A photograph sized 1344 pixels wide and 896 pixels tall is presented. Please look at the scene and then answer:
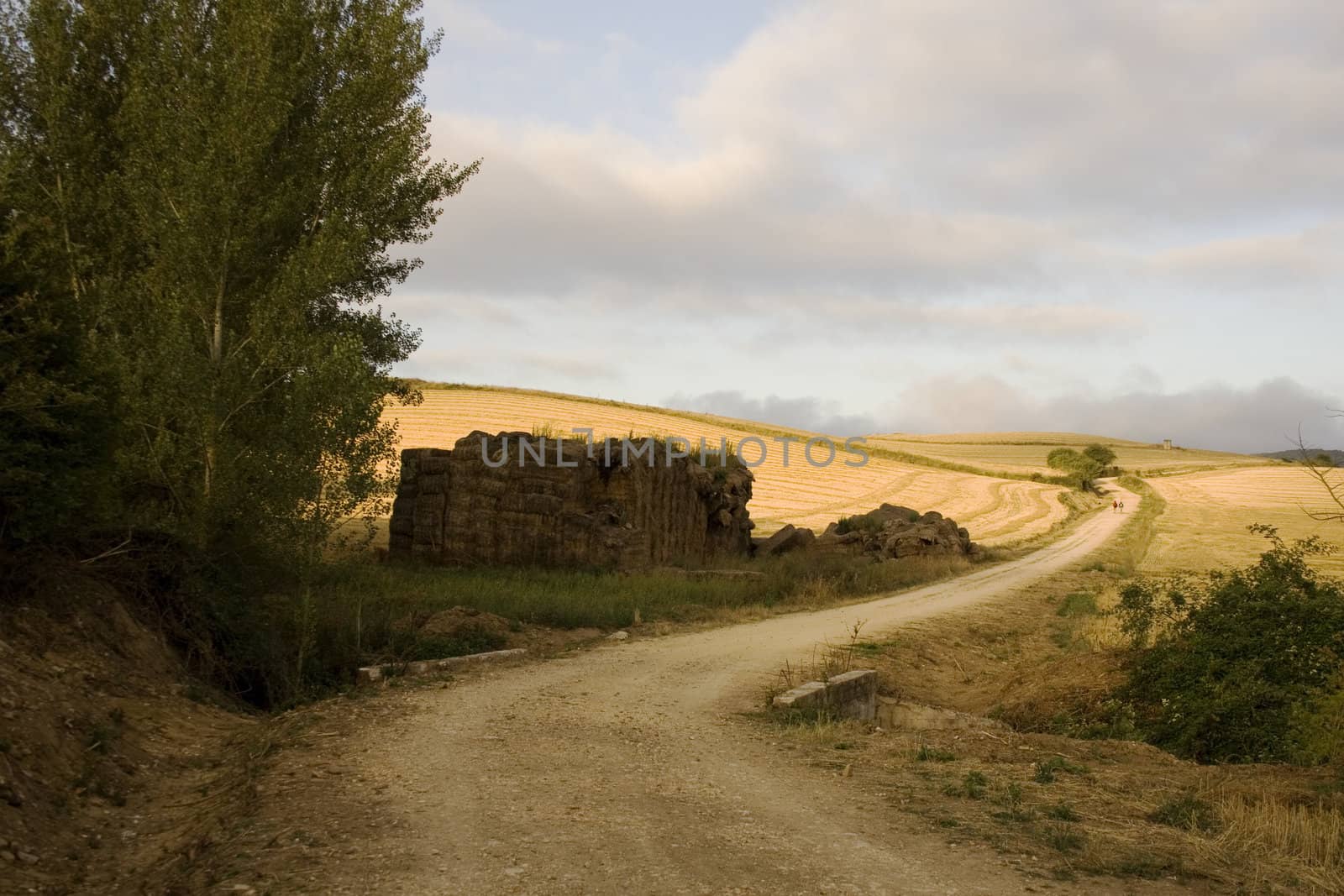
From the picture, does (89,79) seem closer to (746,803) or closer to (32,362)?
(32,362)

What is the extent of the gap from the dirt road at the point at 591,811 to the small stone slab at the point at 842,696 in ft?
1.90

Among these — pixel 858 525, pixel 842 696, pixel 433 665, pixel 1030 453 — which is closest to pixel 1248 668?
pixel 842 696

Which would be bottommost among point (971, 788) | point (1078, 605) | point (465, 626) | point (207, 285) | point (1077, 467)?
point (1078, 605)

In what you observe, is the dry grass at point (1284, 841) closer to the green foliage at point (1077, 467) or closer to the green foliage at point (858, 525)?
the green foliage at point (858, 525)

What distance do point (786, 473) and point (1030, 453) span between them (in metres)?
47.0

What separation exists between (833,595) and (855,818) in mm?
16787

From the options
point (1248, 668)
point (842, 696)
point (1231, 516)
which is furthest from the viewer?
point (1231, 516)

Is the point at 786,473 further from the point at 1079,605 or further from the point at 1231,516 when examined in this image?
the point at 1079,605

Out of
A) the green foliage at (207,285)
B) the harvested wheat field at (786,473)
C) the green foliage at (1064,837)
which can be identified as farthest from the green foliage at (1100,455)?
the green foliage at (1064,837)

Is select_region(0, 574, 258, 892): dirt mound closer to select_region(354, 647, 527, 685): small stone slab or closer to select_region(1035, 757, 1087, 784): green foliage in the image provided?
select_region(354, 647, 527, 685): small stone slab

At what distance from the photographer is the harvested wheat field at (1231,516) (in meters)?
35.0

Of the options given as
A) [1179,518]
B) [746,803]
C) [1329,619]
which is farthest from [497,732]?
[1179,518]

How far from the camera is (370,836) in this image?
6.58m

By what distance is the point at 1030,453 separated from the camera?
99062mm
